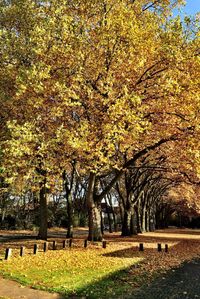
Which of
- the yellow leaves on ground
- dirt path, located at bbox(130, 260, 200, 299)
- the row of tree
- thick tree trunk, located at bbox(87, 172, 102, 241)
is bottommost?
dirt path, located at bbox(130, 260, 200, 299)

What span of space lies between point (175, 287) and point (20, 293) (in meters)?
5.81

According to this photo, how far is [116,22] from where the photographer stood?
58.8ft

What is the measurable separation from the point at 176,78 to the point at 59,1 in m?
7.64

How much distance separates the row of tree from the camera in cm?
1705

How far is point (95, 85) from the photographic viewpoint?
A: 65.4 ft

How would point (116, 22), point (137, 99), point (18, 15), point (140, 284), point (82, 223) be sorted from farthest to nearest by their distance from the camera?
point (82, 223)
point (18, 15)
point (116, 22)
point (137, 99)
point (140, 284)

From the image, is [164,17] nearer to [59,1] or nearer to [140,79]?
[140,79]

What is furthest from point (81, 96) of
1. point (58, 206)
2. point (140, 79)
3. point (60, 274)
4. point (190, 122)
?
point (58, 206)

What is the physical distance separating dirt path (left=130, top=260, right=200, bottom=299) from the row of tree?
5.65 meters

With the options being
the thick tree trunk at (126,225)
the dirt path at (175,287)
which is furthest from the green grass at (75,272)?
the thick tree trunk at (126,225)

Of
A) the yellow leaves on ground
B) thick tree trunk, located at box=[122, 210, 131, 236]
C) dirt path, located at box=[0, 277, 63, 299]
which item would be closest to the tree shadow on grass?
the yellow leaves on ground

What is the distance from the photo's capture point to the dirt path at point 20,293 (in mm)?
10607

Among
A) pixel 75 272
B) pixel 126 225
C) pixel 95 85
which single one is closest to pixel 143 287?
pixel 75 272

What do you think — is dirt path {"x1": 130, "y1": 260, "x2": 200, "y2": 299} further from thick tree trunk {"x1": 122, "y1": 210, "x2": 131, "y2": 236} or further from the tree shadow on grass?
thick tree trunk {"x1": 122, "y1": 210, "x2": 131, "y2": 236}
